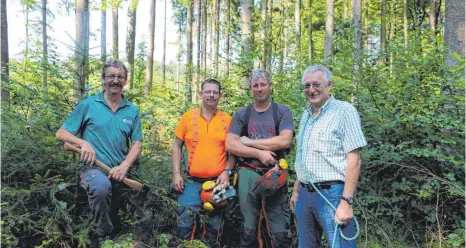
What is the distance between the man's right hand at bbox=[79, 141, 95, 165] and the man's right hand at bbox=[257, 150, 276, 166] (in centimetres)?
173

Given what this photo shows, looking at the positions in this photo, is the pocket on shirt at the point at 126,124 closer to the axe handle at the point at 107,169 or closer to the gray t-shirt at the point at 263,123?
the axe handle at the point at 107,169

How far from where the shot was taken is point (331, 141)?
10.1 ft

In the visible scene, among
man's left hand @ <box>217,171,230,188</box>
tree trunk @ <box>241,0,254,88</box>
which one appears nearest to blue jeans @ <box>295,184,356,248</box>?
man's left hand @ <box>217,171,230,188</box>

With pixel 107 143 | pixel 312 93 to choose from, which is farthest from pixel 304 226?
pixel 107 143

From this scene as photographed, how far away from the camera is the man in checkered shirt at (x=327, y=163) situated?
9.70 feet

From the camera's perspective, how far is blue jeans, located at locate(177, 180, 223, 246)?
421 cm

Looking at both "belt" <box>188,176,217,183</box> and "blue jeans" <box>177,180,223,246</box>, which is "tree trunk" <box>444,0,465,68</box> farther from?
"blue jeans" <box>177,180,223,246</box>

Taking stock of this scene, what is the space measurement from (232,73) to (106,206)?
13.2 feet

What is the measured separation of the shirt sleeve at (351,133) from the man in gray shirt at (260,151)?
0.91 meters

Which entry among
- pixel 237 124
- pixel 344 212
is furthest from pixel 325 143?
pixel 237 124

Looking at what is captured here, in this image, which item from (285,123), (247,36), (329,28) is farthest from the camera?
(329,28)

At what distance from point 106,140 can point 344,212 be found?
2.53 m

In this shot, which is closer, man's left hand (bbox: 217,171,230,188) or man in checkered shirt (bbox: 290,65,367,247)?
man in checkered shirt (bbox: 290,65,367,247)

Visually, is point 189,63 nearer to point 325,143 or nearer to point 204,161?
point 204,161
